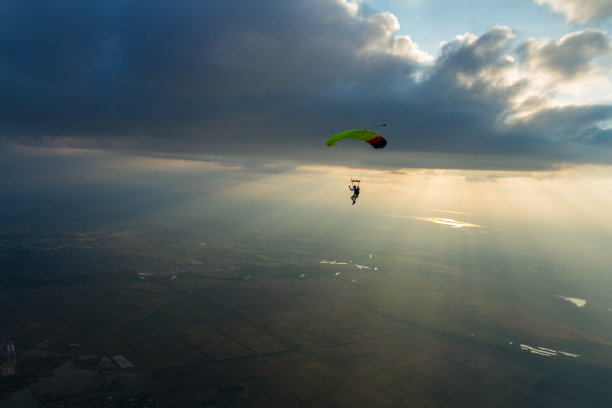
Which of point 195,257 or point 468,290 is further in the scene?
point 195,257

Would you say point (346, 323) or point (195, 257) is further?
point (195, 257)

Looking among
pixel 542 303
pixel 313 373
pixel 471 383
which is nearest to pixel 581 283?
pixel 542 303

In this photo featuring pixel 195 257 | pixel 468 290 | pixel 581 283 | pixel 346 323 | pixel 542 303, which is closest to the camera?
pixel 346 323

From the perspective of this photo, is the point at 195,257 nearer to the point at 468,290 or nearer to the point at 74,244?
the point at 74,244

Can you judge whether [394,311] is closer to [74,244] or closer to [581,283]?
[581,283]

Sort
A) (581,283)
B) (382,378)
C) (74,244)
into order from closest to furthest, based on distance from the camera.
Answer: (382,378) < (581,283) < (74,244)

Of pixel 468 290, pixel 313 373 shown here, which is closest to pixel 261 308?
pixel 313 373

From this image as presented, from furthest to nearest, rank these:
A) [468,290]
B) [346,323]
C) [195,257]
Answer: [195,257] → [468,290] → [346,323]
